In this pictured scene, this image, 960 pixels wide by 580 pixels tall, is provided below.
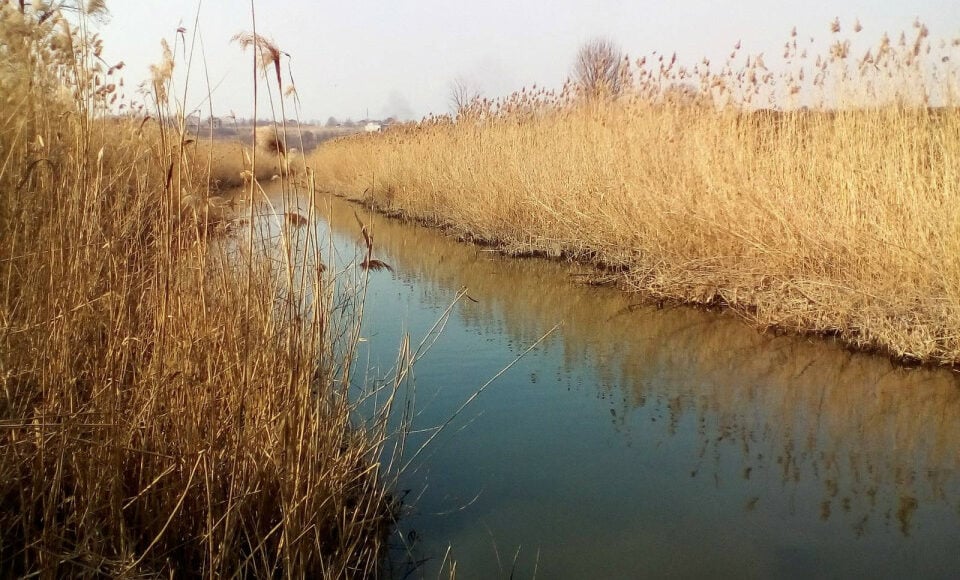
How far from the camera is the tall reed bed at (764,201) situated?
403cm

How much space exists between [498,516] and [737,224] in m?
3.49

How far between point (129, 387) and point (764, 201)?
437 centimetres

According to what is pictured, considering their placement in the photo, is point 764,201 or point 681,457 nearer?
point 681,457

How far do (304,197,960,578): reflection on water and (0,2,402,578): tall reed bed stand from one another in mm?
626

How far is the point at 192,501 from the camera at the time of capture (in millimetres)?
1817

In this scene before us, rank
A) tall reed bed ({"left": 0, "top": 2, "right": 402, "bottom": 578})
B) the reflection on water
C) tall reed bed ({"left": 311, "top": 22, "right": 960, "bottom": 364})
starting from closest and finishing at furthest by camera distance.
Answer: tall reed bed ({"left": 0, "top": 2, "right": 402, "bottom": 578}), the reflection on water, tall reed bed ({"left": 311, "top": 22, "right": 960, "bottom": 364})

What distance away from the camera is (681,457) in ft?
9.35

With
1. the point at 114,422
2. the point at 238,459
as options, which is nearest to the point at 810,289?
the point at 238,459

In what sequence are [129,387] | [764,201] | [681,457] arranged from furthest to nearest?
[764,201] → [681,457] → [129,387]

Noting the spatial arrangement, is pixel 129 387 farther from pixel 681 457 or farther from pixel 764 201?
pixel 764 201

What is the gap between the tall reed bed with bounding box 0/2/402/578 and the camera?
1609 millimetres

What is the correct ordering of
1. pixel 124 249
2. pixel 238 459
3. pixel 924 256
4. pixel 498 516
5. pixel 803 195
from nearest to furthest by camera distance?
1. pixel 238 459
2. pixel 124 249
3. pixel 498 516
4. pixel 924 256
5. pixel 803 195

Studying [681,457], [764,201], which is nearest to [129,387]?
[681,457]

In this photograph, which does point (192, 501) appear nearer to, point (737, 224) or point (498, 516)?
point (498, 516)
